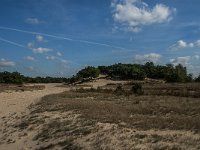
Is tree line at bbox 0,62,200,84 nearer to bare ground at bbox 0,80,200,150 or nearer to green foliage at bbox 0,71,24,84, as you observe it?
green foliage at bbox 0,71,24,84

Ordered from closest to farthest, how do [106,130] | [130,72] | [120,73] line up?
[106,130] < [130,72] < [120,73]

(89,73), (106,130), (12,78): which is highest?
(89,73)

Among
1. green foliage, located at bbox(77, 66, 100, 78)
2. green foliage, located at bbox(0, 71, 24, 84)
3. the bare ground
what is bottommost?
the bare ground

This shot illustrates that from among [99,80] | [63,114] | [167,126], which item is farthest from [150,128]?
[99,80]

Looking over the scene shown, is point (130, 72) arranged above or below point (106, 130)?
above

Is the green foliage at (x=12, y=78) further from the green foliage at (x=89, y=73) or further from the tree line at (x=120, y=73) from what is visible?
the green foliage at (x=89, y=73)

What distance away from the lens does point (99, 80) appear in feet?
435

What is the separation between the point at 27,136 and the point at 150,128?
937 centimetres

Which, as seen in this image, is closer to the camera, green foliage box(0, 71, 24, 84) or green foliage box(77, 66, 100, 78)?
green foliage box(0, 71, 24, 84)

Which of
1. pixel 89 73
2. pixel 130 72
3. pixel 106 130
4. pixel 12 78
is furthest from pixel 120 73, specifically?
pixel 106 130

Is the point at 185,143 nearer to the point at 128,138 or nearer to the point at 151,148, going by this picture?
the point at 151,148

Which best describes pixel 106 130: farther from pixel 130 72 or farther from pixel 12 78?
pixel 12 78

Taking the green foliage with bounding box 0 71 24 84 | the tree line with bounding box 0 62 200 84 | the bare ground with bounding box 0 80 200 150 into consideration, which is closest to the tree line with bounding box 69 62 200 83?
the tree line with bounding box 0 62 200 84

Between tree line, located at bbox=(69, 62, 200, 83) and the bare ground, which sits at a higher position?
tree line, located at bbox=(69, 62, 200, 83)
